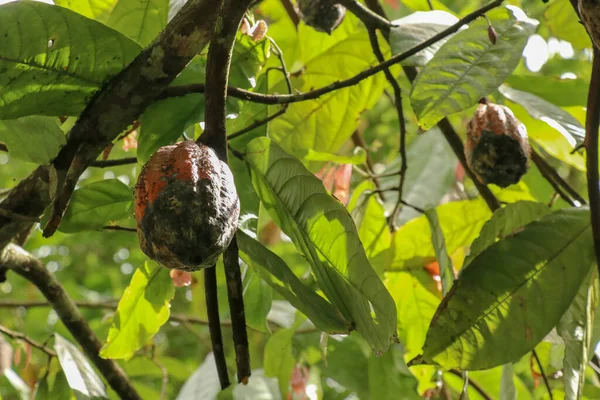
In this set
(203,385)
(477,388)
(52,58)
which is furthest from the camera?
(477,388)

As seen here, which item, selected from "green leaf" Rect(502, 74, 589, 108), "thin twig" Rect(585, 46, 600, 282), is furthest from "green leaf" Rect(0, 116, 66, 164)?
"green leaf" Rect(502, 74, 589, 108)

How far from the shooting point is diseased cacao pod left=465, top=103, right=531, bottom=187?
95 cm

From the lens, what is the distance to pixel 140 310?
3.48 ft

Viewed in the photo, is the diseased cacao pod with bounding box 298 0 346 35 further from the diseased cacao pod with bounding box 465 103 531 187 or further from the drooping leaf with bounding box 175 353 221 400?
the drooping leaf with bounding box 175 353 221 400

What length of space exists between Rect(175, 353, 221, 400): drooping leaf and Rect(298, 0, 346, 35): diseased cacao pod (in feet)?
1.80

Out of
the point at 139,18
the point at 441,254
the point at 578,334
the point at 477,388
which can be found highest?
the point at 139,18

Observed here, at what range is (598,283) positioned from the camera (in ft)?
2.99

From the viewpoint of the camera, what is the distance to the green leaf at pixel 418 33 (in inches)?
35.8

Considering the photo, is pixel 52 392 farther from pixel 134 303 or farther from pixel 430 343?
pixel 430 343

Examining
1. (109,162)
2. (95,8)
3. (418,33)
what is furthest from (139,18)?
(418,33)

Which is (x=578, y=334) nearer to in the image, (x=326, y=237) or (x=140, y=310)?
(x=326, y=237)

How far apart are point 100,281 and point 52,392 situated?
181cm

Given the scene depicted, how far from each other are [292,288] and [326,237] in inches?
2.5

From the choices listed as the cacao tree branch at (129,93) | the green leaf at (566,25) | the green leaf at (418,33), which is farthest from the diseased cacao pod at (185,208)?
the green leaf at (566,25)
